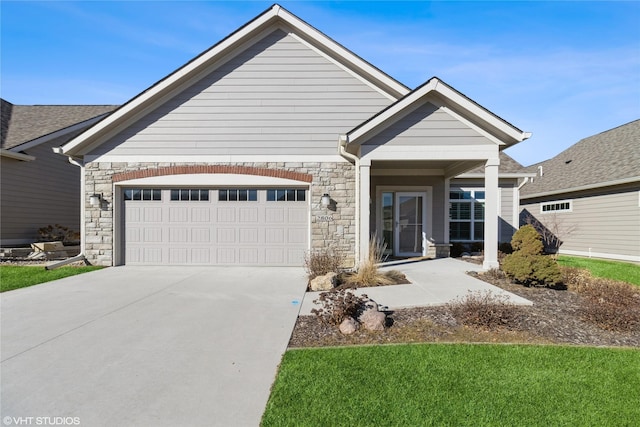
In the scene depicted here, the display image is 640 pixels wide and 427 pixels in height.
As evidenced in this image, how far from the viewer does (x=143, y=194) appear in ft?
32.7

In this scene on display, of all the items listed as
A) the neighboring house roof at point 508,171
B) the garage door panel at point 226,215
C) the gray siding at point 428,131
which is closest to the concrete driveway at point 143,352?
the garage door panel at point 226,215

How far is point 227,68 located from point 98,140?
15.2 feet

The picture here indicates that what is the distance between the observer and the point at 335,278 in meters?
7.05

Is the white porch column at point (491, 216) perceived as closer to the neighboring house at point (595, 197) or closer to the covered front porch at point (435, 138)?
the covered front porch at point (435, 138)

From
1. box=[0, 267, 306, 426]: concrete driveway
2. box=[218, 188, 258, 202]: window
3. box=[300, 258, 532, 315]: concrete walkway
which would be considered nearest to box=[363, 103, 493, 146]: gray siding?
box=[300, 258, 532, 315]: concrete walkway

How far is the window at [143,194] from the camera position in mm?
9945

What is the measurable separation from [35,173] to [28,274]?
20.4ft

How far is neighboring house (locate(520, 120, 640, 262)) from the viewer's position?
11.6m

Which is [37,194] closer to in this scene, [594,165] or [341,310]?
[341,310]

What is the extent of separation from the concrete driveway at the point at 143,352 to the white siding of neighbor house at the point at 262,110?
15.3 ft

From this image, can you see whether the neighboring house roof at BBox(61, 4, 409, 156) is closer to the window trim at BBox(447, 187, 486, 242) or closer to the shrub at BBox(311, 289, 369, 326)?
the window trim at BBox(447, 187, 486, 242)

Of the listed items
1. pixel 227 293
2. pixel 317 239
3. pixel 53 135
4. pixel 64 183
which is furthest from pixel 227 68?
pixel 64 183

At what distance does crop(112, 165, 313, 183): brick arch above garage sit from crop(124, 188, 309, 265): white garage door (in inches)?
18.6

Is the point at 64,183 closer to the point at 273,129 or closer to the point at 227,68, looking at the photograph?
the point at 227,68
